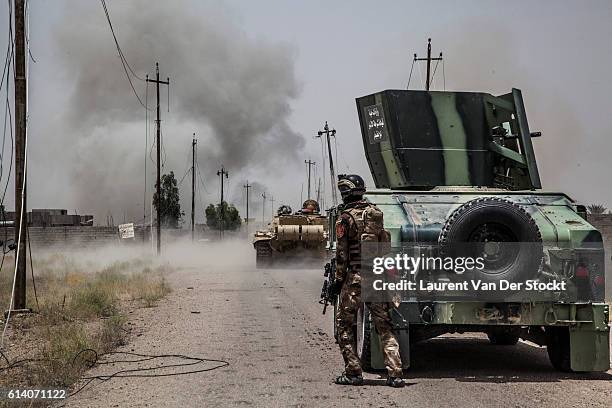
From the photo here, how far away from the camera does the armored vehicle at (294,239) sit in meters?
30.5

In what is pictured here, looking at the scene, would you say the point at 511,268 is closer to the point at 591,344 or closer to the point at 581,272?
the point at 581,272

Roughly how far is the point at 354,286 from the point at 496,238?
1.58 metres

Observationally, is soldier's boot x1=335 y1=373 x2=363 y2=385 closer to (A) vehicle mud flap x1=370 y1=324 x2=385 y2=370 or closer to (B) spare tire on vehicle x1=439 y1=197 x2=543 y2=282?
(A) vehicle mud flap x1=370 y1=324 x2=385 y2=370

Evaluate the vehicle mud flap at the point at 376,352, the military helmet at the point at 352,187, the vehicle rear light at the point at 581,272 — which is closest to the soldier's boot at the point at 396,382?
the vehicle mud flap at the point at 376,352

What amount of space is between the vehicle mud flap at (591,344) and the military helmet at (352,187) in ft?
8.18

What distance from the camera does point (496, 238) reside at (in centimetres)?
766

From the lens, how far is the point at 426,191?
838 centimetres

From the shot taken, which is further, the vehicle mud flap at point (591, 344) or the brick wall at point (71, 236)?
the brick wall at point (71, 236)

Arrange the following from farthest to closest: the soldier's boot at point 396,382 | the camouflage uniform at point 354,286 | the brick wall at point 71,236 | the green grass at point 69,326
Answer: the brick wall at point 71,236 < the green grass at point 69,326 < the camouflage uniform at point 354,286 < the soldier's boot at point 396,382

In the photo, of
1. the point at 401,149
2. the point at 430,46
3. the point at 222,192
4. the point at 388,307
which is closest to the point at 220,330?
the point at 401,149

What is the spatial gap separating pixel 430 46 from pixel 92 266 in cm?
1927

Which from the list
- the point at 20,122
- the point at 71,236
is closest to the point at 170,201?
the point at 71,236

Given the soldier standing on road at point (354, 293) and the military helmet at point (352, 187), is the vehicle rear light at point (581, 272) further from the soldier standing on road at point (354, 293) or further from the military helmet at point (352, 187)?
the military helmet at point (352, 187)

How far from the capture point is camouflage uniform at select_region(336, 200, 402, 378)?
7.12 meters
